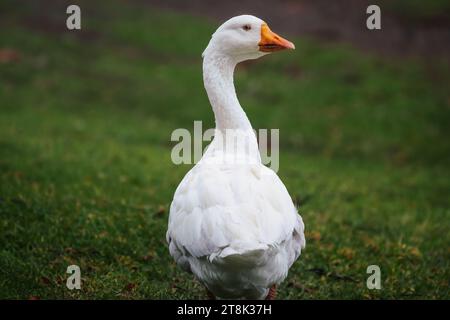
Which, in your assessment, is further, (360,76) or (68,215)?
(360,76)

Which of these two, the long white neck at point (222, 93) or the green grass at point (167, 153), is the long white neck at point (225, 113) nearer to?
the long white neck at point (222, 93)

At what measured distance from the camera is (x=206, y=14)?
60.4ft

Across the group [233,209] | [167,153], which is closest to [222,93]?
[233,209]

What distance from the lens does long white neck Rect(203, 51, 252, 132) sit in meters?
5.49

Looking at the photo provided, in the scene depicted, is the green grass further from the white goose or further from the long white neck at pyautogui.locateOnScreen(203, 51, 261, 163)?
the long white neck at pyautogui.locateOnScreen(203, 51, 261, 163)

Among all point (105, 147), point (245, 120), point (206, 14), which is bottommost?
point (105, 147)

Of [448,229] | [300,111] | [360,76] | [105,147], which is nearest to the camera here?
[448,229]

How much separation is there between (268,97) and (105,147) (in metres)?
5.06

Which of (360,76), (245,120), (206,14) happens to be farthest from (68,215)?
(206,14)

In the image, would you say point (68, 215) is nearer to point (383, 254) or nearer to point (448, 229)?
point (383, 254)

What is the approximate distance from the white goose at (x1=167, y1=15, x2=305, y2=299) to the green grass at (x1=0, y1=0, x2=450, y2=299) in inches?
44.4

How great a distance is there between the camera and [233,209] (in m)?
4.43

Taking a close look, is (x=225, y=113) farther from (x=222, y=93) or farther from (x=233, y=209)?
(x=233, y=209)

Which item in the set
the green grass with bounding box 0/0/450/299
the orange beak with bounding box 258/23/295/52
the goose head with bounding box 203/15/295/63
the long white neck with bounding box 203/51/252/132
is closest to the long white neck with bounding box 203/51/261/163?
the long white neck with bounding box 203/51/252/132
